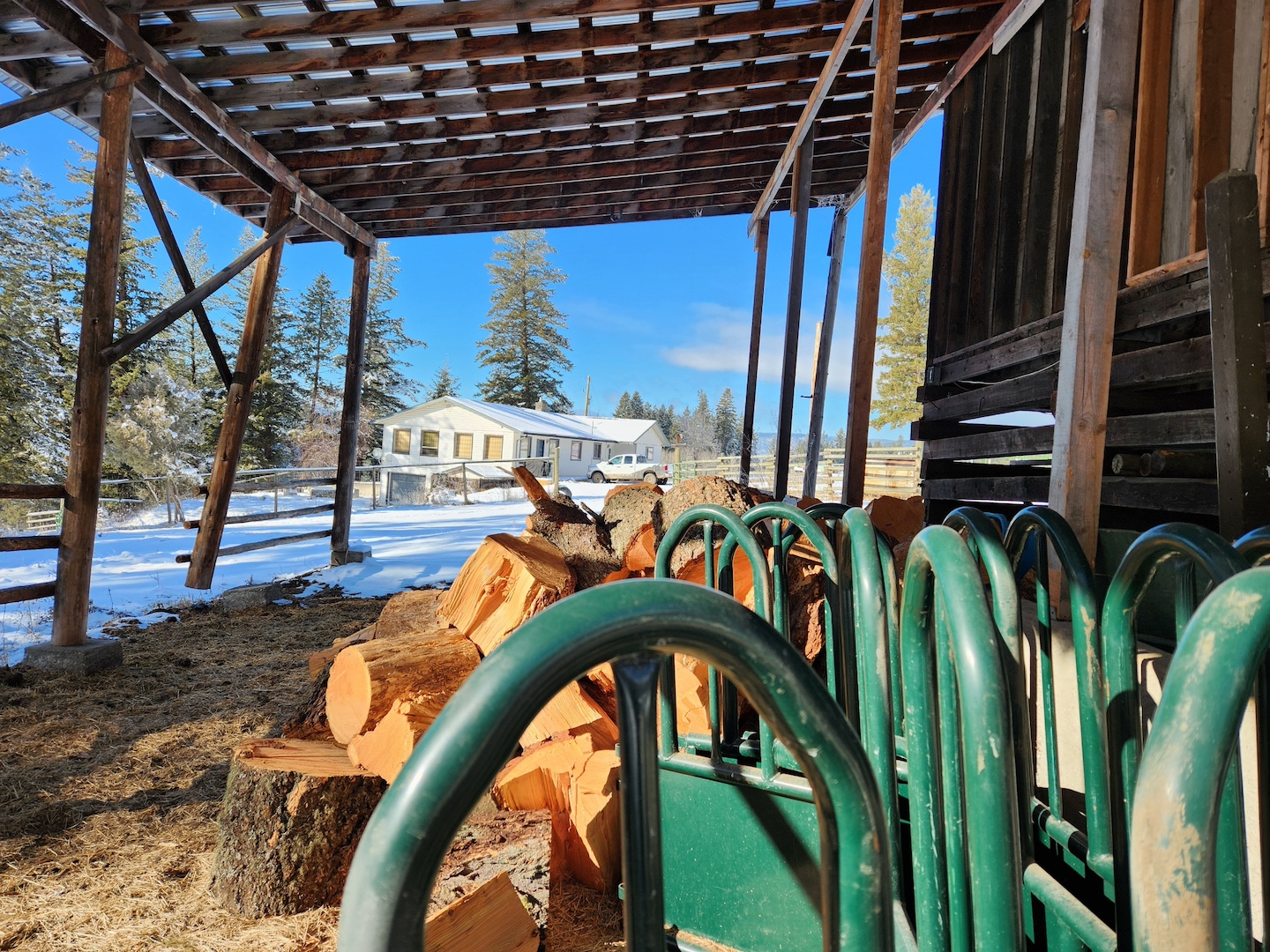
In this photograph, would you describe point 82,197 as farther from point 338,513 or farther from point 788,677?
point 788,677

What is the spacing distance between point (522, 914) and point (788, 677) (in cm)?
161

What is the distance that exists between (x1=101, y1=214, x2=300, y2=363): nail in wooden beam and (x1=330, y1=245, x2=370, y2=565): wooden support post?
1.54 metres

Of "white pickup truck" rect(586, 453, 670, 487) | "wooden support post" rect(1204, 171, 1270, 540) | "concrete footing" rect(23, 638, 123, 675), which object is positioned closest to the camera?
"wooden support post" rect(1204, 171, 1270, 540)

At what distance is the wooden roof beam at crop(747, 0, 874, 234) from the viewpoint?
4199 millimetres

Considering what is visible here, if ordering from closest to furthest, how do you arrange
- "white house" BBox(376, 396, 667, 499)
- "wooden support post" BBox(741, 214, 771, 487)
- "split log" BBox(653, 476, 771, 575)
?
1. "split log" BBox(653, 476, 771, 575)
2. "wooden support post" BBox(741, 214, 771, 487)
3. "white house" BBox(376, 396, 667, 499)

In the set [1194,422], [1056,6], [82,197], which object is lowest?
[1194,422]

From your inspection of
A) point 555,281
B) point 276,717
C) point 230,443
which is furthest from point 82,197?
point 276,717

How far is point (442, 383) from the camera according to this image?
5144cm

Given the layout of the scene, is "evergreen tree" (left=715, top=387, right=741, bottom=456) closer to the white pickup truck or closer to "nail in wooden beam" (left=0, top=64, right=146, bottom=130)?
the white pickup truck

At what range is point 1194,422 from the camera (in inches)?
116

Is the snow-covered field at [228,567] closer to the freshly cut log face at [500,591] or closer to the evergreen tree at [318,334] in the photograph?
the freshly cut log face at [500,591]

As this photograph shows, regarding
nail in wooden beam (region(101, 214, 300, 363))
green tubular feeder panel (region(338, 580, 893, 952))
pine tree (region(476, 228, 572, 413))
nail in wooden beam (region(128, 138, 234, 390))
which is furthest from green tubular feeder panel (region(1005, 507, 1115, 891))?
pine tree (region(476, 228, 572, 413))

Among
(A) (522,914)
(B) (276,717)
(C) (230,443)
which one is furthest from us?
(C) (230,443)

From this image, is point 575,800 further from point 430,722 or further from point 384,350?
point 384,350
